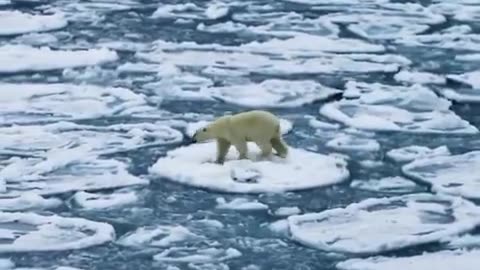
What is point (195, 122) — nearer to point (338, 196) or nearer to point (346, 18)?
point (338, 196)

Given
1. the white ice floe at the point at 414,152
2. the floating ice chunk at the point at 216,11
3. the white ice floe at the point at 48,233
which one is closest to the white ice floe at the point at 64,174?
the white ice floe at the point at 48,233

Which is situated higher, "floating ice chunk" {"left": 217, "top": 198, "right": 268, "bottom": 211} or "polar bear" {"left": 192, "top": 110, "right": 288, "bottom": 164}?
"polar bear" {"left": 192, "top": 110, "right": 288, "bottom": 164}

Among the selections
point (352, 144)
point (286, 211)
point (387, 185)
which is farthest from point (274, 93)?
point (286, 211)

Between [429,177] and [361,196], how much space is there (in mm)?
Answer: 155

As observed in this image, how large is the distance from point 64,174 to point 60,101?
18.8 inches

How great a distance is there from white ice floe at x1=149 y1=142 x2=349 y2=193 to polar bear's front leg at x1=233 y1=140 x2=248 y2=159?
0.04 feet

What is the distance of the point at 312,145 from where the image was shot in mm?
2234

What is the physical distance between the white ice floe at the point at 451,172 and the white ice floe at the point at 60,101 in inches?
25.3

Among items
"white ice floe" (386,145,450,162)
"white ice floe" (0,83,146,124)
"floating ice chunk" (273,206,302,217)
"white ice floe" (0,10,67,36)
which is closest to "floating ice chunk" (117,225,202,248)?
"floating ice chunk" (273,206,302,217)

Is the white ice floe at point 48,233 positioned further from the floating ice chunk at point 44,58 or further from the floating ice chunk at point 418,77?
the floating ice chunk at point 418,77

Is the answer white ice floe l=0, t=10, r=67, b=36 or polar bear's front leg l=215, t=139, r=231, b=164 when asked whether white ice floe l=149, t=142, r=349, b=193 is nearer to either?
polar bear's front leg l=215, t=139, r=231, b=164

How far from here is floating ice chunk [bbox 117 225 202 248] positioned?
1769 mm

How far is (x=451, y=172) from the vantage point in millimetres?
2098

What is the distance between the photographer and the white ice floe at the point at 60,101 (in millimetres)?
2420
